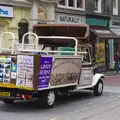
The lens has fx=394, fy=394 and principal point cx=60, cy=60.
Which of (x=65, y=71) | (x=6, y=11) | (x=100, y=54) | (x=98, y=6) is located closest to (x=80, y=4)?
(x=98, y=6)

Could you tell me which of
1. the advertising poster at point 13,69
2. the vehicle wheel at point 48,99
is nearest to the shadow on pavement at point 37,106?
the vehicle wheel at point 48,99

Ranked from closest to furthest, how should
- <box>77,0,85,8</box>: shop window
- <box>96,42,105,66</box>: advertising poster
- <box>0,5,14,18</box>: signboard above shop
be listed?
<box>0,5,14,18</box>: signboard above shop
<box>77,0,85,8</box>: shop window
<box>96,42,105,66</box>: advertising poster

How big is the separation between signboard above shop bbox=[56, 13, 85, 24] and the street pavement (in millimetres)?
14316

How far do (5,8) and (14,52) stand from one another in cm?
1184

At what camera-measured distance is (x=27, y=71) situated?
11.5 m

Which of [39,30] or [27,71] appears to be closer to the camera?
[27,71]

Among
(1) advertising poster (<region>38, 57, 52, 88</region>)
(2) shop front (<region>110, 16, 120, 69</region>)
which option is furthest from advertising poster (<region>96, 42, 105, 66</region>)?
(1) advertising poster (<region>38, 57, 52, 88</region>)

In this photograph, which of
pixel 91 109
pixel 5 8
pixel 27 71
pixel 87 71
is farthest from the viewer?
pixel 5 8

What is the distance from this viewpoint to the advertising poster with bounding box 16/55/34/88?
1139 centimetres

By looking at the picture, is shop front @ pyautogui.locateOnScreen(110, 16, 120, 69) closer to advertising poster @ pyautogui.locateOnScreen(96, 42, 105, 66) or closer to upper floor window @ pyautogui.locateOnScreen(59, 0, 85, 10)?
advertising poster @ pyautogui.locateOnScreen(96, 42, 105, 66)

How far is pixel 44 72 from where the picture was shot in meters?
11.7

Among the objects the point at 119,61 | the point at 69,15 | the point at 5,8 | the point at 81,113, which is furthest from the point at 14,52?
the point at 119,61

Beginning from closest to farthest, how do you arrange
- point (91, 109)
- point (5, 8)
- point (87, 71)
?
point (91, 109)
point (87, 71)
point (5, 8)

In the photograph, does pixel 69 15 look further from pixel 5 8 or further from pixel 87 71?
pixel 87 71
